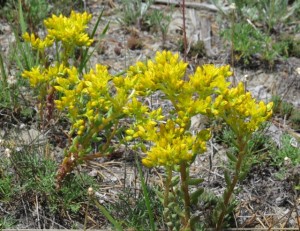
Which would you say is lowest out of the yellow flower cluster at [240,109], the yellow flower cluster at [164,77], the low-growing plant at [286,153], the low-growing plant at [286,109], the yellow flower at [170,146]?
the low-growing plant at [286,153]

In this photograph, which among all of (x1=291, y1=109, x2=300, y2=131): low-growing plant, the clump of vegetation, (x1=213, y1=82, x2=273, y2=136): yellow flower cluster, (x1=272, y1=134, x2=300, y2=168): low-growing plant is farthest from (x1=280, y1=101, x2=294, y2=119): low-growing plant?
(x1=213, y1=82, x2=273, y2=136): yellow flower cluster

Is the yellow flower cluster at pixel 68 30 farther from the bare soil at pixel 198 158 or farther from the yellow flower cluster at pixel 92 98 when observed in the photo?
the bare soil at pixel 198 158

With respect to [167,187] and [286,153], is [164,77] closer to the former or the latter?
[167,187]

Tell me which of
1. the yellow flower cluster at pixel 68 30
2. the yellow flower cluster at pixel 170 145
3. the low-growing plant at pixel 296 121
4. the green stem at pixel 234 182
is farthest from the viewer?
the low-growing plant at pixel 296 121

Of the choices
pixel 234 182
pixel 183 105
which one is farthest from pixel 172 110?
pixel 234 182

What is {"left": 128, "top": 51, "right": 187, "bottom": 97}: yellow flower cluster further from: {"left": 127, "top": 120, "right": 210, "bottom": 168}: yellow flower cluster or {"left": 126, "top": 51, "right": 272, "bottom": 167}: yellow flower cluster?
{"left": 127, "top": 120, "right": 210, "bottom": 168}: yellow flower cluster

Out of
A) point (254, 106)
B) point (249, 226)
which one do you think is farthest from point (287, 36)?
point (254, 106)

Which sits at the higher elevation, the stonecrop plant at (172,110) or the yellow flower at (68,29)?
the yellow flower at (68,29)

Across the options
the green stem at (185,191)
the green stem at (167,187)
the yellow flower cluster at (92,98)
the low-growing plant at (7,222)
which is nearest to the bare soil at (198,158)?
the low-growing plant at (7,222)
